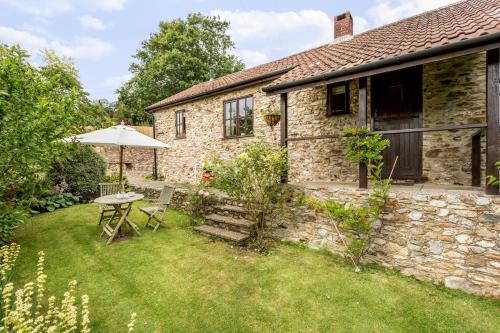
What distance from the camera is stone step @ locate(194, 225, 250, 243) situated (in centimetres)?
528

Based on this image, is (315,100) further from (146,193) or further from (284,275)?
(146,193)

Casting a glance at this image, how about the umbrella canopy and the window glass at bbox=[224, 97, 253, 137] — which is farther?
the window glass at bbox=[224, 97, 253, 137]

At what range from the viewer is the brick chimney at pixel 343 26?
933 cm

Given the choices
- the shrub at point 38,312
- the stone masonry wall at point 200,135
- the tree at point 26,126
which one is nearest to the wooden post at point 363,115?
the stone masonry wall at point 200,135

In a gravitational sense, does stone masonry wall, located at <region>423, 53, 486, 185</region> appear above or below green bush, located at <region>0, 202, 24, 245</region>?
above

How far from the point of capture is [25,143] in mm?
4398

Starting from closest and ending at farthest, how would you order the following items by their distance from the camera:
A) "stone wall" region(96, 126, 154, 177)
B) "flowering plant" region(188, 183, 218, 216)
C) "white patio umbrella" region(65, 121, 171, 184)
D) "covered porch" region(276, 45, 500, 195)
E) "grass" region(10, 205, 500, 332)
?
"grass" region(10, 205, 500, 332)
"covered porch" region(276, 45, 500, 195)
"white patio umbrella" region(65, 121, 171, 184)
"flowering plant" region(188, 183, 218, 216)
"stone wall" region(96, 126, 154, 177)

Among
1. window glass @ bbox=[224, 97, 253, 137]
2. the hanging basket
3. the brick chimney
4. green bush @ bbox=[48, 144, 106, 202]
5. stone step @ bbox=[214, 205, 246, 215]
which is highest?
the brick chimney

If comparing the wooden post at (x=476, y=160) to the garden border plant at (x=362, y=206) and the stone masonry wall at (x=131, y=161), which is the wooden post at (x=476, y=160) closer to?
the garden border plant at (x=362, y=206)

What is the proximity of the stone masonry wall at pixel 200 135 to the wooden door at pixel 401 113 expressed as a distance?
10.2ft

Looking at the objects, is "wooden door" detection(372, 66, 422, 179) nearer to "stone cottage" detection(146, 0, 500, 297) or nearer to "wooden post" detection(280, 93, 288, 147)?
"stone cottage" detection(146, 0, 500, 297)

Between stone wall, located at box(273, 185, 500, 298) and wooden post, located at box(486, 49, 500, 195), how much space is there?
1.30 ft

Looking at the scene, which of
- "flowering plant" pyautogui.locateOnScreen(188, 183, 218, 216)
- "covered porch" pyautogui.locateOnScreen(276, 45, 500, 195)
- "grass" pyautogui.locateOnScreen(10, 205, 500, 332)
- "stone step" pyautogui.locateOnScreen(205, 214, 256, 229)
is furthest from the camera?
"flowering plant" pyautogui.locateOnScreen(188, 183, 218, 216)

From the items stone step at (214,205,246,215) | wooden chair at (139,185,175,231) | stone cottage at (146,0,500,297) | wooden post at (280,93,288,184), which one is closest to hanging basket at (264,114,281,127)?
stone cottage at (146,0,500,297)
